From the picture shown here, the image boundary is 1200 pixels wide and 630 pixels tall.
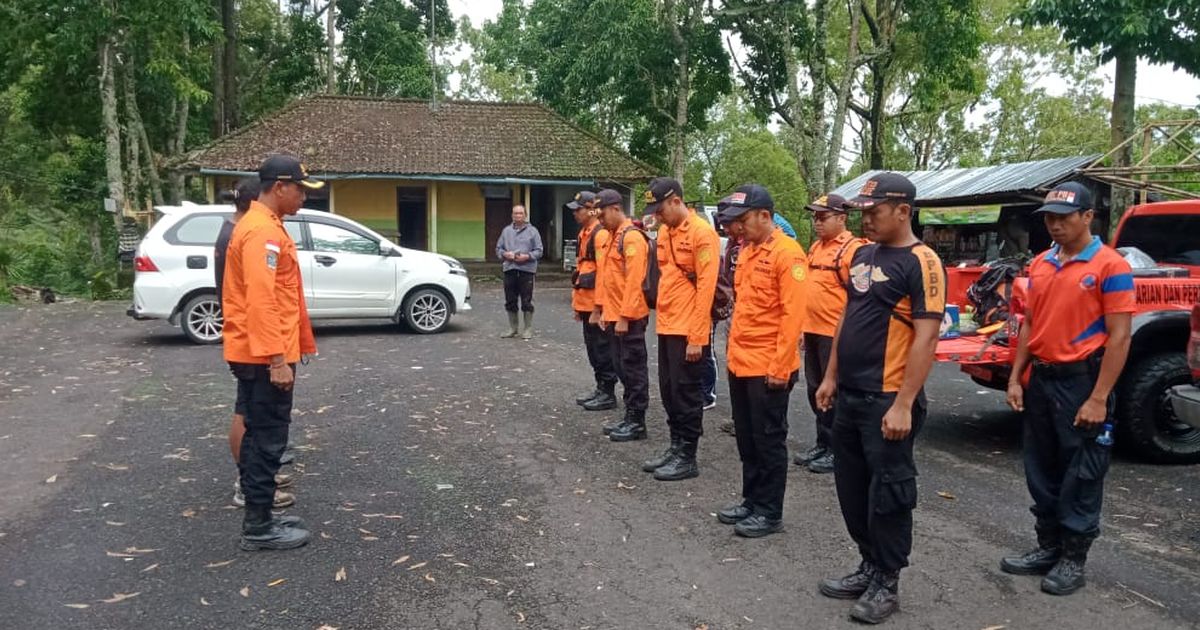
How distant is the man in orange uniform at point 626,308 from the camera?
6.50m

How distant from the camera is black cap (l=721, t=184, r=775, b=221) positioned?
470 cm

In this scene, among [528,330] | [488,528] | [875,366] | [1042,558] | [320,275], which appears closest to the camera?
[875,366]

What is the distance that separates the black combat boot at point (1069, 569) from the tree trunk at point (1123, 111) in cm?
1146

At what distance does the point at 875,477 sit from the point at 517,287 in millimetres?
8446

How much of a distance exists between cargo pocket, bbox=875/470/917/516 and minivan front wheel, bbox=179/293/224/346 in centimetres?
944

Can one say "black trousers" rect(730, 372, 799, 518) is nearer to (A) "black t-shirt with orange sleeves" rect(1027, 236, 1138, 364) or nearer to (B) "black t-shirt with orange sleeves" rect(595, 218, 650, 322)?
(A) "black t-shirt with orange sleeves" rect(1027, 236, 1138, 364)

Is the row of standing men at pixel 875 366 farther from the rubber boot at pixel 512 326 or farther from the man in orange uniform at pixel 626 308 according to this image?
the rubber boot at pixel 512 326

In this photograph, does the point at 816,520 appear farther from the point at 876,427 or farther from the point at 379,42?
the point at 379,42

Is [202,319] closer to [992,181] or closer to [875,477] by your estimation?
[875,477]

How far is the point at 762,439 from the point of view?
15.3 feet

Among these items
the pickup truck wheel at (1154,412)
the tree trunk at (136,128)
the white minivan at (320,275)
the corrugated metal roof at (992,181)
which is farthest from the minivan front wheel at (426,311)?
the tree trunk at (136,128)

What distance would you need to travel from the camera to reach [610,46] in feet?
78.6

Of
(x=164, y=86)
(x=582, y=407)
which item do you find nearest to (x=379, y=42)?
(x=164, y=86)

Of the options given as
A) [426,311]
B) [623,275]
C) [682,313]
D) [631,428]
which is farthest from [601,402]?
[426,311]
